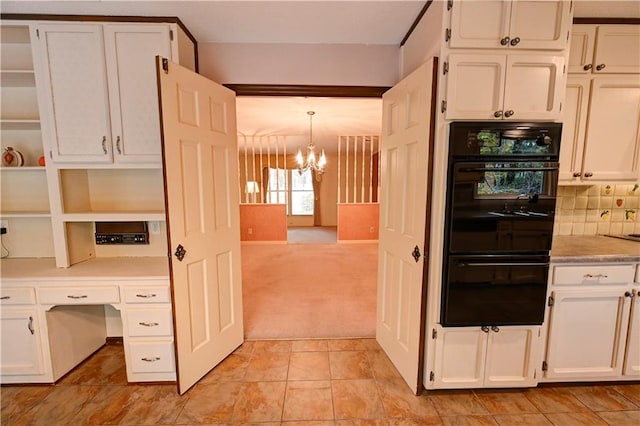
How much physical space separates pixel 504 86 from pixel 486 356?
1.66 m

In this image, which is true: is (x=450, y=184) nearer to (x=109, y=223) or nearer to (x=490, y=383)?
(x=490, y=383)

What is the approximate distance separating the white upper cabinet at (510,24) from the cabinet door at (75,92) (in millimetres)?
2237

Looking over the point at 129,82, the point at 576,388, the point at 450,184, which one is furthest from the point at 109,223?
the point at 576,388

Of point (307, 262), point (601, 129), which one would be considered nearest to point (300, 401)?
point (601, 129)

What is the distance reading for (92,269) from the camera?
1.92 m

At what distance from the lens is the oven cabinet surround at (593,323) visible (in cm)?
174

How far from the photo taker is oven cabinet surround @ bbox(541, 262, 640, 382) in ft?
5.70

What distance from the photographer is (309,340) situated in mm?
2422

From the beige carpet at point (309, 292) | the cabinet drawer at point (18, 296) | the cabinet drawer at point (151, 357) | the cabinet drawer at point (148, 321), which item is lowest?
the beige carpet at point (309, 292)

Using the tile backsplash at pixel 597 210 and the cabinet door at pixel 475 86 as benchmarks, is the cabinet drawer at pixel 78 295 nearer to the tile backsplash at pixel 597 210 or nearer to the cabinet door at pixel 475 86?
the cabinet door at pixel 475 86

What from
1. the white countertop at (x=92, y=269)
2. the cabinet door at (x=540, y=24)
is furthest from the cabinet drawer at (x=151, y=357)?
the cabinet door at (x=540, y=24)

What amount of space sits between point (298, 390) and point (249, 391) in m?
0.33

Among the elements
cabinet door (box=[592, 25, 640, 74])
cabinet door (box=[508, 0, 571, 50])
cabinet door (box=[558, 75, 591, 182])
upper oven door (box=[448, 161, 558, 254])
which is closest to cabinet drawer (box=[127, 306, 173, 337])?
upper oven door (box=[448, 161, 558, 254])

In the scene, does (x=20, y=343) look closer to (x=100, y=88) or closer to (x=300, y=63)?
(x=100, y=88)
